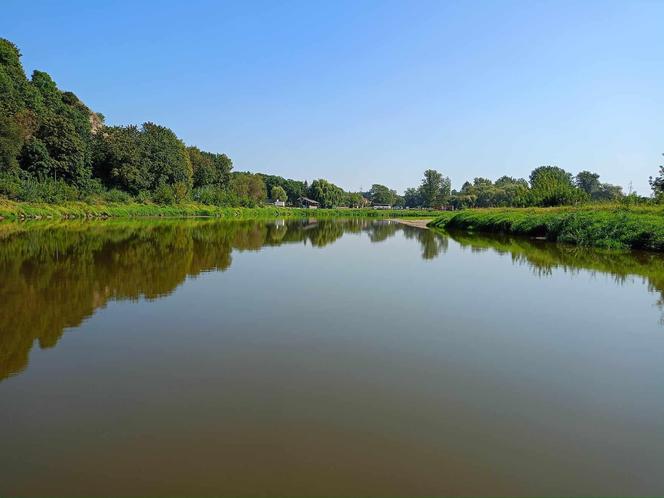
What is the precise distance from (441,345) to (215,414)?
3.65 m

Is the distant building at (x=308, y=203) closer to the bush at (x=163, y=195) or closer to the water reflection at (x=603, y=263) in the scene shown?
the bush at (x=163, y=195)

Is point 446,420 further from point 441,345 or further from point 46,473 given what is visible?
point 46,473

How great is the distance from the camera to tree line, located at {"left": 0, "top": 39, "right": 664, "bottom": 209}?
49125mm

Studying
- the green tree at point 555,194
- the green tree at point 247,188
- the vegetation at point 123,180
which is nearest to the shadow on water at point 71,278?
the vegetation at point 123,180

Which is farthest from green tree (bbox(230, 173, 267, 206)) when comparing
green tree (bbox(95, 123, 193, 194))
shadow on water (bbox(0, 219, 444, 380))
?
shadow on water (bbox(0, 219, 444, 380))

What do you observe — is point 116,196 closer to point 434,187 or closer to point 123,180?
point 123,180

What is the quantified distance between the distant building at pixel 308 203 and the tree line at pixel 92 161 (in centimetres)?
4580

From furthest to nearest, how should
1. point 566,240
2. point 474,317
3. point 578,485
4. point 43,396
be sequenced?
point 566,240, point 474,317, point 43,396, point 578,485

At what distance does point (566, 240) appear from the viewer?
28.2m

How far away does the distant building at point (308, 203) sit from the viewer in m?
153

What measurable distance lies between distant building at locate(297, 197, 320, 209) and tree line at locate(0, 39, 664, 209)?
4580 centimetres

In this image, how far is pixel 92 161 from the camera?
227ft

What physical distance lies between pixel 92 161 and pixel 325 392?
244 ft

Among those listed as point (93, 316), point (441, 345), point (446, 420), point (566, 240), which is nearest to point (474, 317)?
point (441, 345)
